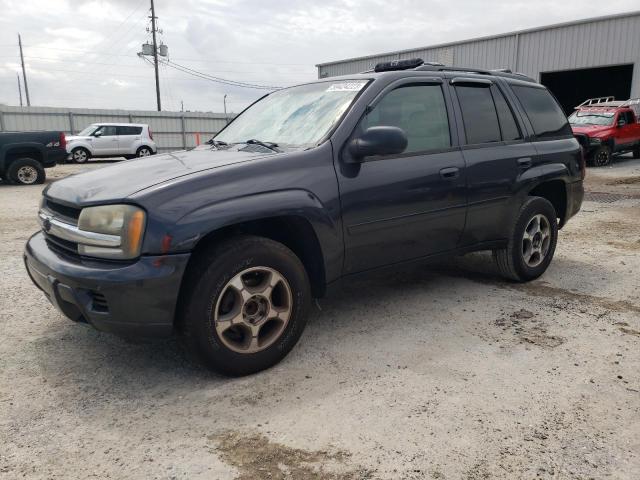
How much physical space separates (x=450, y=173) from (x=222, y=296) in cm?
192

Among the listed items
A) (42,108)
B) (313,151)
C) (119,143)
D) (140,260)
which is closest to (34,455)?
(140,260)

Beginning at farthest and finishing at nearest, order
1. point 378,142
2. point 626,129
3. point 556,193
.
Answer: point 626,129 → point 556,193 → point 378,142

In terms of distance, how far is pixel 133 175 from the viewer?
9.80 feet

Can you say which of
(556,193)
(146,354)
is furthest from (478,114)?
(146,354)

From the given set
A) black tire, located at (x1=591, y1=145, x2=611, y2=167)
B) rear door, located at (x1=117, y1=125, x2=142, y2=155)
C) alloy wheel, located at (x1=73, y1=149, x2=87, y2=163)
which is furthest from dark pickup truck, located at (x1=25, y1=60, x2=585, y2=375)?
alloy wheel, located at (x1=73, y1=149, x2=87, y2=163)

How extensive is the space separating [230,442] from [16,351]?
5.97ft

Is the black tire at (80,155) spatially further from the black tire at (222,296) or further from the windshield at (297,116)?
the black tire at (222,296)

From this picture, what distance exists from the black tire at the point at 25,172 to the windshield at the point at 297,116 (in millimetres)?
10633

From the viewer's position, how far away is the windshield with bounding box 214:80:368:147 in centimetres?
338

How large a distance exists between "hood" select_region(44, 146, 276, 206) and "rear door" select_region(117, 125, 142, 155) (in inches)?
758

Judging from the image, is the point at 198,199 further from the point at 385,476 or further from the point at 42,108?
the point at 42,108

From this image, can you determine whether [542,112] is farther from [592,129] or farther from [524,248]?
[592,129]

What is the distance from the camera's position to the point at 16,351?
328 centimetres

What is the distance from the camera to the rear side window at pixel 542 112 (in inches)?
179
